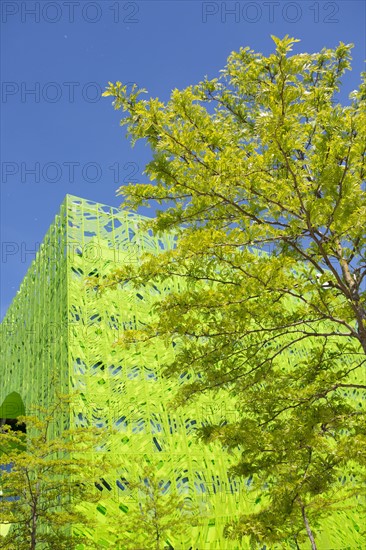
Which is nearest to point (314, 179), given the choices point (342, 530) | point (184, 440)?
point (184, 440)

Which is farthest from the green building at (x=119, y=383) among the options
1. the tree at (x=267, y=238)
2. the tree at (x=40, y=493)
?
the tree at (x=267, y=238)

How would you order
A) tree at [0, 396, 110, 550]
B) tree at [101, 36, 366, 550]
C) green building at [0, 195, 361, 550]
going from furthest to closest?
1. green building at [0, 195, 361, 550]
2. tree at [0, 396, 110, 550]
3. tree at [101, 36, 366, 550]

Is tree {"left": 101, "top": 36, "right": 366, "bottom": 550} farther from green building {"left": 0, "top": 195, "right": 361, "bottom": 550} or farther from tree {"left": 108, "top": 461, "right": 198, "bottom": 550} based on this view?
green building {"left": 0, "top": 195, "right": 361, "bottom": 550}

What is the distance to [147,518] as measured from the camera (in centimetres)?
1382


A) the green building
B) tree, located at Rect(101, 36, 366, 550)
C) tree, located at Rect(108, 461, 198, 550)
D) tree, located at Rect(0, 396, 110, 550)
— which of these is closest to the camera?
tree, located at Rect(101, 36, 366, 550)

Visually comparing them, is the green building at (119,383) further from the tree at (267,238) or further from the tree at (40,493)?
the tree at (267,238)

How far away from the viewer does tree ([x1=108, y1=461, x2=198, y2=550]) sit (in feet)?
44.5

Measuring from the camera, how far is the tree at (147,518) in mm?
13578

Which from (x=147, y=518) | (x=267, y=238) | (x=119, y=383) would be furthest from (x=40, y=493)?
(x=267, y=238)

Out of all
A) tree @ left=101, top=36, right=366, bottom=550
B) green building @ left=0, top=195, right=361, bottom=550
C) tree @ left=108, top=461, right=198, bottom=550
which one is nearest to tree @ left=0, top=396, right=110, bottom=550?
tree @ left=108, top=461, right=198, bottom=550

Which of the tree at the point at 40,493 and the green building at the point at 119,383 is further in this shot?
the green building at the point at 119,383

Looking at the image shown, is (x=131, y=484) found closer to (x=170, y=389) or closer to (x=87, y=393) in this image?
(x=87, y=393)

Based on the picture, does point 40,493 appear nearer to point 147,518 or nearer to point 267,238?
point 147,518

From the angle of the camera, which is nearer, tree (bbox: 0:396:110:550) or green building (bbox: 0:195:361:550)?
tree (bbox: 0:396:110:550)
